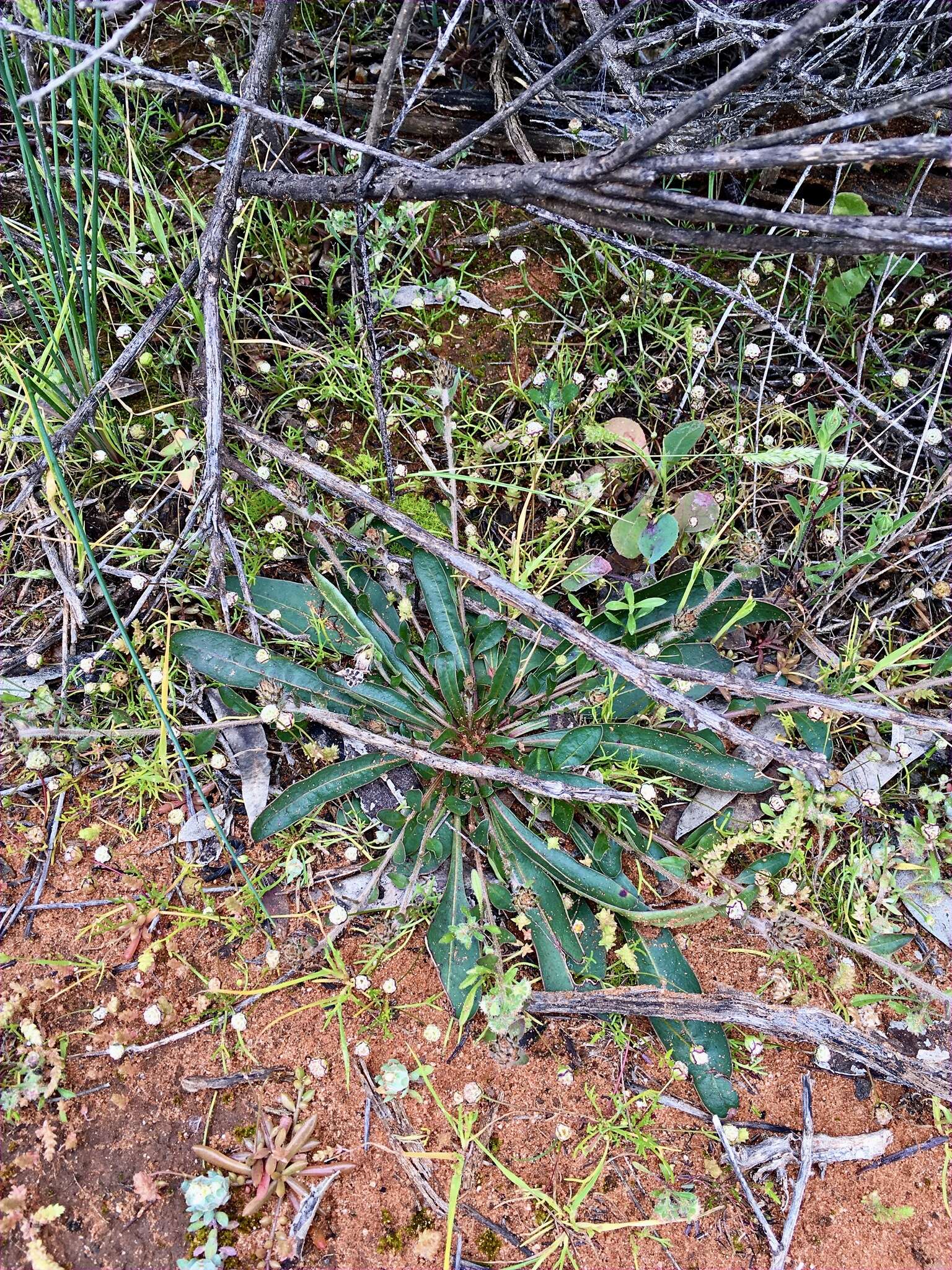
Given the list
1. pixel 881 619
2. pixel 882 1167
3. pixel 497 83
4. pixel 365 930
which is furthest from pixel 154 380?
pixel 882 1167

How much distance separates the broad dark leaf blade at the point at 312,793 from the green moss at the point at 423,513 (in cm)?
62

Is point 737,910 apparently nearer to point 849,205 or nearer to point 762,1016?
point 762,1016

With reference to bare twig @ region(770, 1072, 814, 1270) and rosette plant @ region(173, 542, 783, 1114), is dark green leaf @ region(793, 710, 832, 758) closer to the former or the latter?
rosette plant @ region(173, 542, 783, 1114)

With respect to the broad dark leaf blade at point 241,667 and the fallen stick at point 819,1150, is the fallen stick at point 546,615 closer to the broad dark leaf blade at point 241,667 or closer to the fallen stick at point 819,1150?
the broad dark leaf blade at point 241,667

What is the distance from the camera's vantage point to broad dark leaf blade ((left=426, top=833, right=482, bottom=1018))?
1991 mm

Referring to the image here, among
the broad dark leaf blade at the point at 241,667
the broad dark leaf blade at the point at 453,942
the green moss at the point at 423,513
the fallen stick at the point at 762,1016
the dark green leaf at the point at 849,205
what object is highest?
the dark green leaf at the point at 849,205

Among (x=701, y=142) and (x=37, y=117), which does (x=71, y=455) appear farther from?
(x=701, y=142)

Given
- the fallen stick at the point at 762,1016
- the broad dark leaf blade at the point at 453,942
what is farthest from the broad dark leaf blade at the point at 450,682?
the fallen stick at the point at 762,1016

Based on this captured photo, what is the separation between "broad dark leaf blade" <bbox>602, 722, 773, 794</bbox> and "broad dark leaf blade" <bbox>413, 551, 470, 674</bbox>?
16.6 inches

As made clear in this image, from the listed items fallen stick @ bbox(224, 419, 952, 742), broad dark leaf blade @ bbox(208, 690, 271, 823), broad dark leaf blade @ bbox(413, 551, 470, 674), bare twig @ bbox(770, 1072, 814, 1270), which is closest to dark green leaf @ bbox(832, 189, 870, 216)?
fallen stick @ bbox(224, 419, 952, 742)

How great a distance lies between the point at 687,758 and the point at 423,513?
923 millimetres

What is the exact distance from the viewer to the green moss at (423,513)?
227cm

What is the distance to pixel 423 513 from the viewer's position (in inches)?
89.5

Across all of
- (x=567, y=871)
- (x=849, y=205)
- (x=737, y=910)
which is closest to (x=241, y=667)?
(x=567, y=871)
